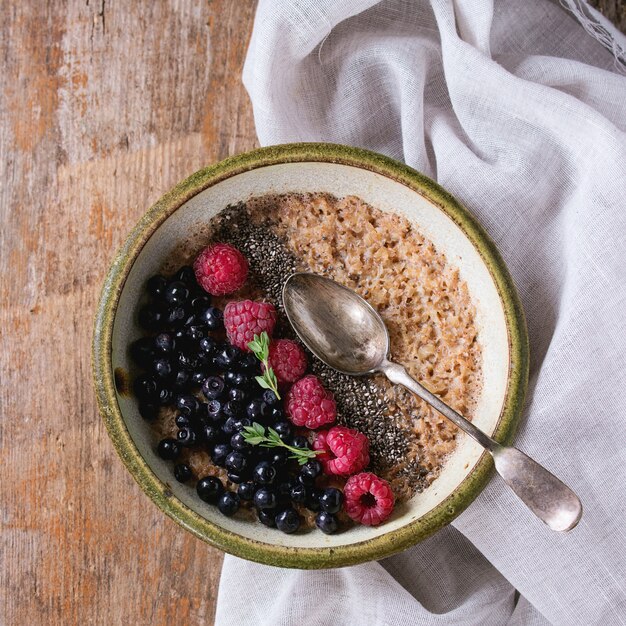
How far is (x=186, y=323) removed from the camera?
4.39 feet

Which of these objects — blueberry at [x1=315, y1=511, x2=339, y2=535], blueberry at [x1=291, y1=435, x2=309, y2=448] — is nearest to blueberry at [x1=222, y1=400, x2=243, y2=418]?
blueberry at [x1=291, y1=435, x2=309, y2=448]

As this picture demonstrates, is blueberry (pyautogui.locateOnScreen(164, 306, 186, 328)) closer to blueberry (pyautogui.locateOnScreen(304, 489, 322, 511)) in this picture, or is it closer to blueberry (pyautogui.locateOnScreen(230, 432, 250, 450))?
blueberry (pyautogui.locateOnScreen(230, 432, 250, 450))

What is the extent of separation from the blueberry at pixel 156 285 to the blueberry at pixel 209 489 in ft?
1.10

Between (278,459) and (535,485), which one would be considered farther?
(278,459)

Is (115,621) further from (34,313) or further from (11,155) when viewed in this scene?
(11,155)

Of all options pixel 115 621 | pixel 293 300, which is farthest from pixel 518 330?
pixel 115 621

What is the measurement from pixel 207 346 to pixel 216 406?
0.11 meters

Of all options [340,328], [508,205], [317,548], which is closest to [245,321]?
[340,328]

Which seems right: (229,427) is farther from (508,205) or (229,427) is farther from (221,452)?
(508,205)

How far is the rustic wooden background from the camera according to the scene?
1501 mm

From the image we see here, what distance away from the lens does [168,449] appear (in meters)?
1.31

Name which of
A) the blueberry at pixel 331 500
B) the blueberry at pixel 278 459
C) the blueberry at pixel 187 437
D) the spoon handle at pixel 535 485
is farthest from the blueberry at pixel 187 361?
the spoon handle at pixel 535 485

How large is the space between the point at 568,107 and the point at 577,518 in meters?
0.69

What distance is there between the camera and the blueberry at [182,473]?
1.31 m
